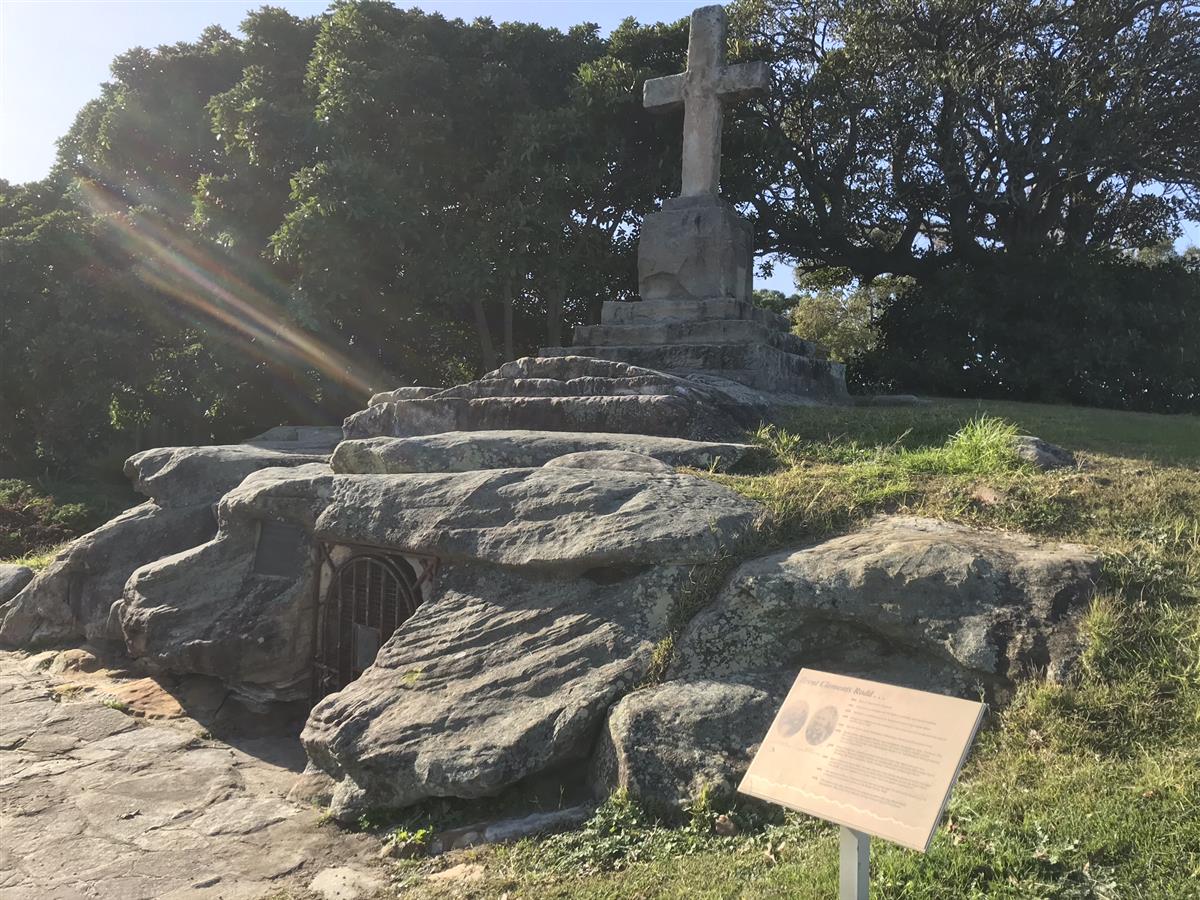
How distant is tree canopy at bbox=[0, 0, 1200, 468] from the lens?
37.0 feet

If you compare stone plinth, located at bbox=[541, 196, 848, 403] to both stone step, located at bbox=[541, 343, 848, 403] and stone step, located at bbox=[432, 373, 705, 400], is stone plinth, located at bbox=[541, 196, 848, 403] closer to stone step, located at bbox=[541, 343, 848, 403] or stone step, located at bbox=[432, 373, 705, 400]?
stone step, located at bbox=[541, 343, 848, 403]

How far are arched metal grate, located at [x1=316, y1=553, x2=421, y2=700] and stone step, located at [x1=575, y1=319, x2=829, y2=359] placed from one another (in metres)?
4.21

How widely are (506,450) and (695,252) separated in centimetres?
436

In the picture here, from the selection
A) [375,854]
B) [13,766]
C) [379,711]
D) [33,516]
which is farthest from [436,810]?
[33,516]

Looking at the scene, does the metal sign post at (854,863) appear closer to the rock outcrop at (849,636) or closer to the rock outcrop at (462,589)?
the rock outcrop at (849,636)

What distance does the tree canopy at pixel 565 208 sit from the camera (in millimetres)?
11266

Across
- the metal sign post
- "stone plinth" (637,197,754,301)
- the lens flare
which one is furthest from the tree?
the metal sign post

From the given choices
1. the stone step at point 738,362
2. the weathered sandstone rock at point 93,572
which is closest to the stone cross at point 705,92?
the stone step at point 738,362

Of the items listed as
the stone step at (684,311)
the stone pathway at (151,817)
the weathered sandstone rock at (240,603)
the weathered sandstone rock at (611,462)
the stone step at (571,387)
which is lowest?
the stone pathway at (151,817)

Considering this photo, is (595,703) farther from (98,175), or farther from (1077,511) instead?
(98,175)

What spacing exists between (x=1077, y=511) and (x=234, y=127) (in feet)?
40.7

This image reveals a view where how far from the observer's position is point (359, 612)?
5.13 meters

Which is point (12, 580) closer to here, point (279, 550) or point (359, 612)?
point (279, 550)

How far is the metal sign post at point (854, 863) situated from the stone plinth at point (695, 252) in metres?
7.32
